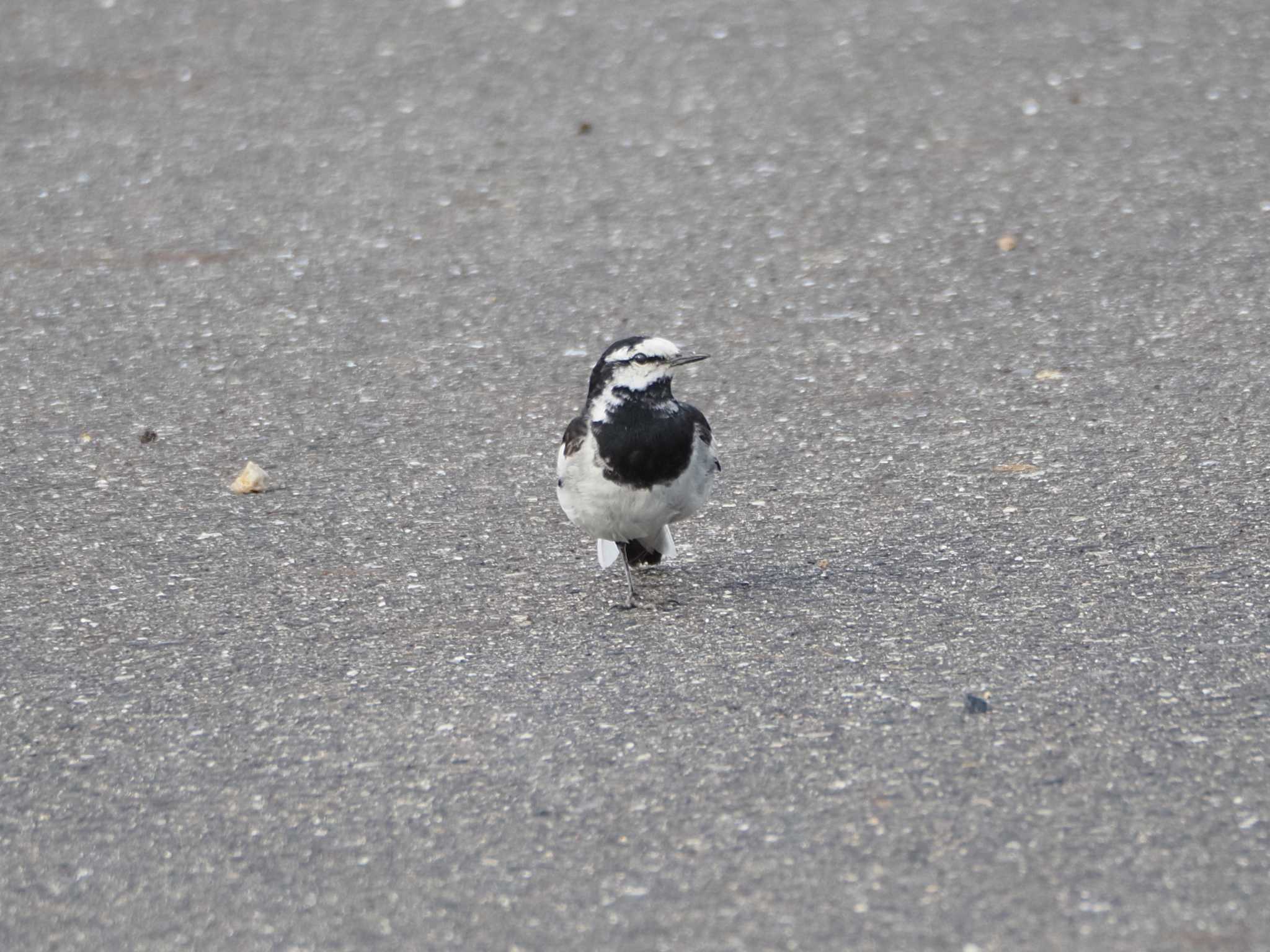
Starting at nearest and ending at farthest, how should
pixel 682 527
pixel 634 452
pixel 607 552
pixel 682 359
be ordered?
pixel 634 452
pixel 682 359
pixel 607 552
pixel 682 527

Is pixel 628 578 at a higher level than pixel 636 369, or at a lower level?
lower

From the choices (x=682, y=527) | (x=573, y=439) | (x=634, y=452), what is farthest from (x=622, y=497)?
(x=682, y=527)

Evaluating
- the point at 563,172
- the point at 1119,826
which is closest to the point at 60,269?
the point at 563,172

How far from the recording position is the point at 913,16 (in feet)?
38.8

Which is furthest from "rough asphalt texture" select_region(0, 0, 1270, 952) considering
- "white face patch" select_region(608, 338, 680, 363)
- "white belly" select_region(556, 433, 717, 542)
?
"white face patch" select_region(608, 338, 680, 363)

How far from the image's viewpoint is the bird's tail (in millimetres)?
5316

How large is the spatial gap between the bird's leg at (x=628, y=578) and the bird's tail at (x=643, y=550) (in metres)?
0.03

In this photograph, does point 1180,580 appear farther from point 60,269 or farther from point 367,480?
point 60,269

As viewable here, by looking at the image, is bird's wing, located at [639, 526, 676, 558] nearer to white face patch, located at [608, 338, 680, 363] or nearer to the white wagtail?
the white wagtail

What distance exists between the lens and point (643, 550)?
5.37 metres

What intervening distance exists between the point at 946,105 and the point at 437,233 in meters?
3.50

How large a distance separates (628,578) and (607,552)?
19 centimetres

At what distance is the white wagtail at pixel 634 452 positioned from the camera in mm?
4945

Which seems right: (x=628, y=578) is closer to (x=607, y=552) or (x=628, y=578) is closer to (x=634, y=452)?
(x=607, y=552)
